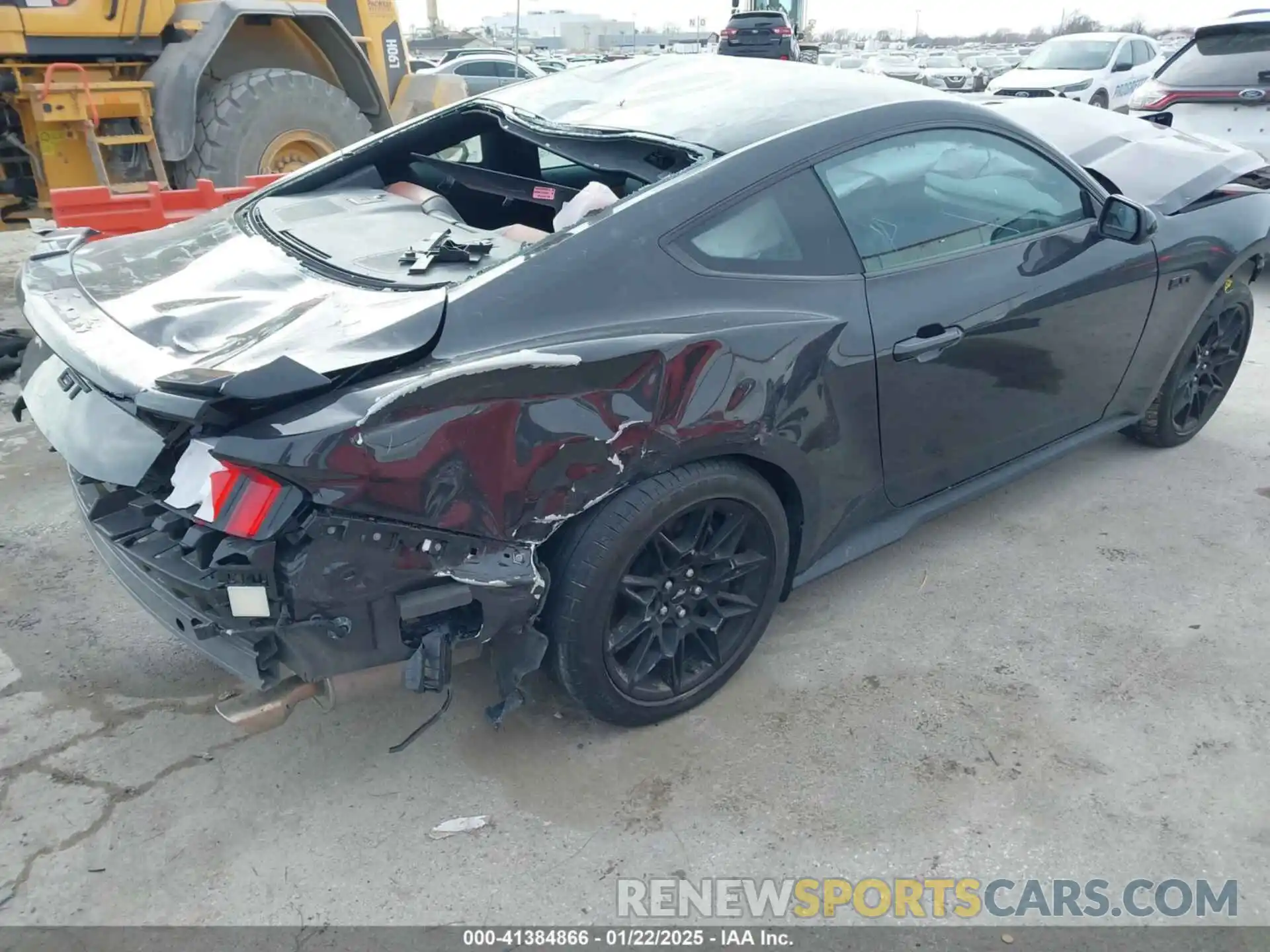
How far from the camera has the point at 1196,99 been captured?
6809 millimetres

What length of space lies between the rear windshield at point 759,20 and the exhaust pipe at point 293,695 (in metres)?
19.7

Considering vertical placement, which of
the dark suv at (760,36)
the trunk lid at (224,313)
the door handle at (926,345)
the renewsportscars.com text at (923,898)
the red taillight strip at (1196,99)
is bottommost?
the renewsportscars.com text at (923,898)

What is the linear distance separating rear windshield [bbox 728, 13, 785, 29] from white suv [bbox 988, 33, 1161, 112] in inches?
236

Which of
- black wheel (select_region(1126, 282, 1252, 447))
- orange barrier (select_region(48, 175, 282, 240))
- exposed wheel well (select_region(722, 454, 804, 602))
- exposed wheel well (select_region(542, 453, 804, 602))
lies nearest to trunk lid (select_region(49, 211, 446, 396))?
exposed wheel well (select_region(542, 453, 804, 602))

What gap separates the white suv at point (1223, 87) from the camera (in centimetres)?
651

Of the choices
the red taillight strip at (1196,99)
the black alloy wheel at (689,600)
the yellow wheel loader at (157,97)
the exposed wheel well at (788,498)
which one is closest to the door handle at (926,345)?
the exposed wheel well at (788,498)

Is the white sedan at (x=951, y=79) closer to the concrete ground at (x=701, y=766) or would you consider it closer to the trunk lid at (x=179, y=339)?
the concrete ground at (x=701, y=766)

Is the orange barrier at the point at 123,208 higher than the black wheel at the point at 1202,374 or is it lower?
higher

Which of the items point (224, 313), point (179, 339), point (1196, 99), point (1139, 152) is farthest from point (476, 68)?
point (179, 339)

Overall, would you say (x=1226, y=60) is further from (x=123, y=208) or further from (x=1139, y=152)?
(x=123, y=208)

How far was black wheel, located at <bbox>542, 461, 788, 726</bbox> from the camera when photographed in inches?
87.4

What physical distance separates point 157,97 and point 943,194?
5.06m

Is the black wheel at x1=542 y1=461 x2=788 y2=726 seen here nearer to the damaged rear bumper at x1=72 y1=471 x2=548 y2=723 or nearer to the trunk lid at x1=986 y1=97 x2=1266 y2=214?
the damaged rear bumper at x1=72 y1=471 x2=548 y2=723

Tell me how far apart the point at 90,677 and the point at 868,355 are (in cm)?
242
